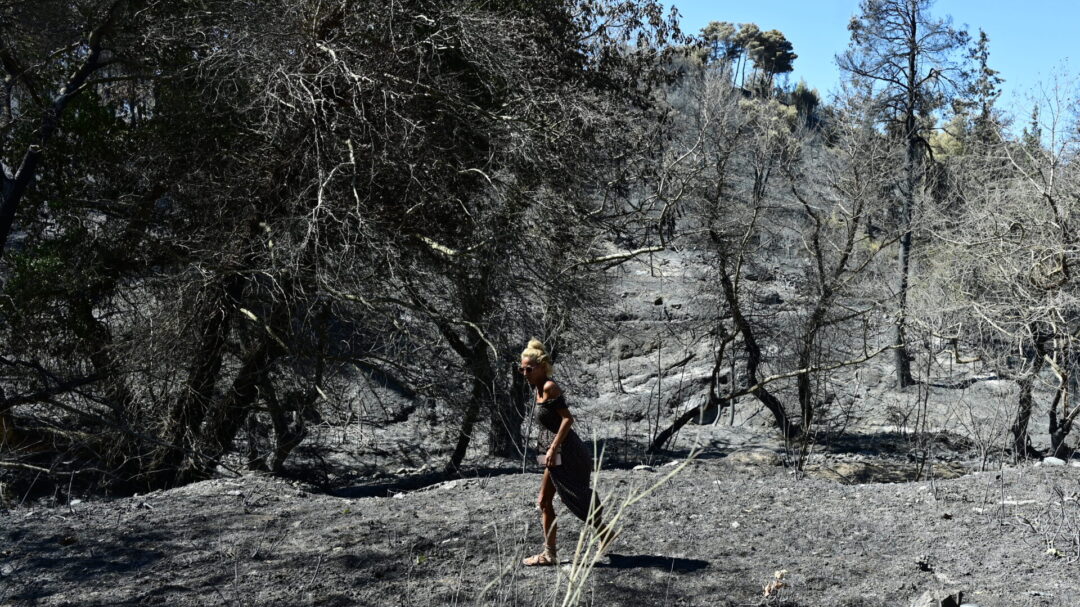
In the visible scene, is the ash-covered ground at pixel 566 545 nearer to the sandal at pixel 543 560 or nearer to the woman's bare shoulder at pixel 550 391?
the sandal at pixel 543 560

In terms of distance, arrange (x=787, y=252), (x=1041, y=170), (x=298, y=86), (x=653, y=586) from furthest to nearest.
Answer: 1. (x=787, y=252)
2. (x=1041, y=170)
3. (x=298, y=86)
4. (x=653, y=586)

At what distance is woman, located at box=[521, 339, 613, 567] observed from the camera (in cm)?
479

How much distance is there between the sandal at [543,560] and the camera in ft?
15.7

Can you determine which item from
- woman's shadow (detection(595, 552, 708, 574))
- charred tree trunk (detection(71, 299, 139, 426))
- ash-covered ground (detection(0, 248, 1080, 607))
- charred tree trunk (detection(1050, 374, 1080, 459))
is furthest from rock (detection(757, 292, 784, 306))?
woman's shadow (detection(595, 552, 708, 574))

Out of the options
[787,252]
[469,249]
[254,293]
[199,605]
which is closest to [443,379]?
[469,249]

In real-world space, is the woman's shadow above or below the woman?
below

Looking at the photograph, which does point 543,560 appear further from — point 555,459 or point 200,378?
point 200,378

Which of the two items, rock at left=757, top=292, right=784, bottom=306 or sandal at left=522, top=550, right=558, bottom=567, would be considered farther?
rock at left=757, top=292, right=784, bottom=306

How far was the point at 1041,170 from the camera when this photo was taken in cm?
1152

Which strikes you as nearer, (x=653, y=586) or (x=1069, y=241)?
(x=653, y=586)

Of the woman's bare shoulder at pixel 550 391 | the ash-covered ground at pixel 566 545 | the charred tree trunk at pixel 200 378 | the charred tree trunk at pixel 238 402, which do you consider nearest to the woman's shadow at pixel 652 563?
the ash-covered ground at pixel 566 545

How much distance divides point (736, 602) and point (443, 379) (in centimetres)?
572

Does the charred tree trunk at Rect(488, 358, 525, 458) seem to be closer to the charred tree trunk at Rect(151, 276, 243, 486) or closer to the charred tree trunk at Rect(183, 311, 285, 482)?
the charred tree trunk at Rect(183, 311, 285, 482)

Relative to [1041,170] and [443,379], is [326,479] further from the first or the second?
[1041,170]
